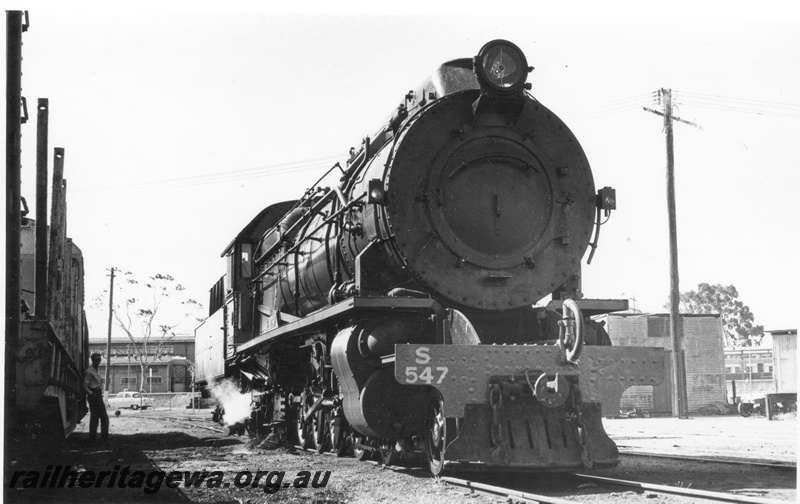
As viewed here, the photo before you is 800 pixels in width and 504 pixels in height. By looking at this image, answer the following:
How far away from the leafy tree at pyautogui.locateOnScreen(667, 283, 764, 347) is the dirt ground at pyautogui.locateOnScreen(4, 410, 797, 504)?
36.9 m

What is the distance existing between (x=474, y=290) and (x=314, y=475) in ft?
7.54

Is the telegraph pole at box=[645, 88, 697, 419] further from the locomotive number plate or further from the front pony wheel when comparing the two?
the locomotive number plate

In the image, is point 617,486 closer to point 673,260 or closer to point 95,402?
point 95,402

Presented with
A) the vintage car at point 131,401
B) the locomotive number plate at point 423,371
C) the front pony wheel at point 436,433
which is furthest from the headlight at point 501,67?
the vintage car at point 131,401

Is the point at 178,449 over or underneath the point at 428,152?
underneath

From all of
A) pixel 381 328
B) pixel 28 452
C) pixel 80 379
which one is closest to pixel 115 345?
pixel 80 379

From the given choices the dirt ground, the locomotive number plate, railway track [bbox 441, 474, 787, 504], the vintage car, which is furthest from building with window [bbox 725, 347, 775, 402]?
the locomotive number plate

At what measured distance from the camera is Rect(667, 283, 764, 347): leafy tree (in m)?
47.6

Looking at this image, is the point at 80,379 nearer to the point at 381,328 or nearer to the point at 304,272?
the point at 304,272

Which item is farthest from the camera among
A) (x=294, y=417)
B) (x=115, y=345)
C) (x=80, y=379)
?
(x=115, y=345)

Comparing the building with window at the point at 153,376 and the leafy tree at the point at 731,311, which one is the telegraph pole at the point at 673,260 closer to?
the leafy tree at the point at 731,311

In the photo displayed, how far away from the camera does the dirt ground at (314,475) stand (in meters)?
6.49

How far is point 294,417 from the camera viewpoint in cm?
1181

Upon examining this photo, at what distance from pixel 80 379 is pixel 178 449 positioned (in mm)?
4343
